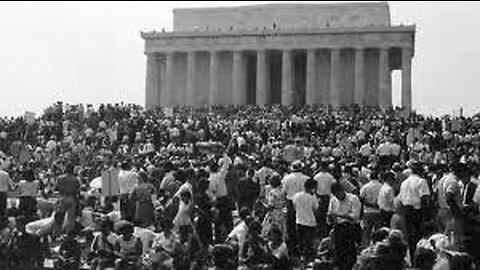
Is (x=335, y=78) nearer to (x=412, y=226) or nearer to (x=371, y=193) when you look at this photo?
(x=371, y=193)

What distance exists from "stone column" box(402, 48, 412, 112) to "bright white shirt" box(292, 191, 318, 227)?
50.2 m

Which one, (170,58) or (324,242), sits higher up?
(170,58)

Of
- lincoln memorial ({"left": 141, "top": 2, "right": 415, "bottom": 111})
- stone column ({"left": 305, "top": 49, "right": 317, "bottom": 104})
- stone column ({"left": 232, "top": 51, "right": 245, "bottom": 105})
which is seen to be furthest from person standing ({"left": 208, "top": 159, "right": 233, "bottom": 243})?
stone column ({"left": 232, "top": 51, "right": 245, "bottom": 105})

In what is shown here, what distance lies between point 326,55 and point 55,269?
56.2m

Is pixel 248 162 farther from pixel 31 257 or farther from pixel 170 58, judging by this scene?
pixel 170 58

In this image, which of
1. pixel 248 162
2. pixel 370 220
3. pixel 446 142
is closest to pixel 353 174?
pixel 370 220

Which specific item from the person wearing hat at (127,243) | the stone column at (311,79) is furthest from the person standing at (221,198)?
the stone column at (311,79)

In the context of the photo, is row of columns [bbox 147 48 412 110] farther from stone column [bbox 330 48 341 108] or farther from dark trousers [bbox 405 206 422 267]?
dark trousers [bbox 405 206 422 267]

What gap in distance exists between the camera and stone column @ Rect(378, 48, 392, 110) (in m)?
66.1

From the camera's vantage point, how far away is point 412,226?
53.2 ft

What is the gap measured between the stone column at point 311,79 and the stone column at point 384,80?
5.23 metres

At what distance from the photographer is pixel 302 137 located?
37.7 meters

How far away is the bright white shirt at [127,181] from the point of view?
65.9 ft

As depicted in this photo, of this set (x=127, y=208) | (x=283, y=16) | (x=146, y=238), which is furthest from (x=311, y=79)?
(x=146, y=238)
